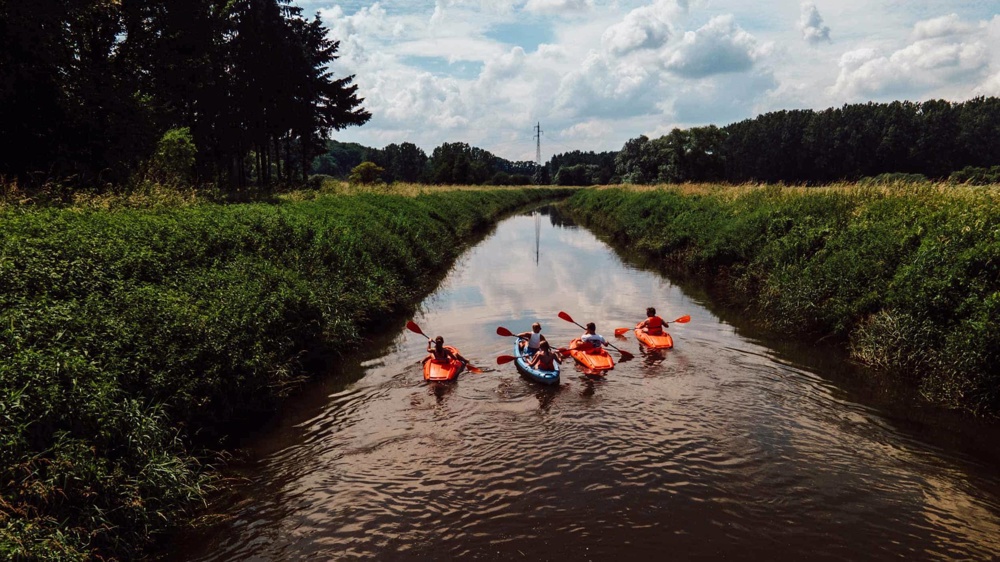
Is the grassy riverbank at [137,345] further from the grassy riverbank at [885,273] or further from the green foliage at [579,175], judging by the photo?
the green foliage at [579,175]

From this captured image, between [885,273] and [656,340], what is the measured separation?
193 inches

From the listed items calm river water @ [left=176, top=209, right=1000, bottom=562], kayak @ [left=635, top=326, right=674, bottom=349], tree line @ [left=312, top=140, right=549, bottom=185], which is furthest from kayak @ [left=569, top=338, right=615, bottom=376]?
tree line @ [left=312, top=140, right=549, bottom=185]

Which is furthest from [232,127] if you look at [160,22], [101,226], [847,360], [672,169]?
[672,169]

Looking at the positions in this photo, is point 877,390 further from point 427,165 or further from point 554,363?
point 427,165

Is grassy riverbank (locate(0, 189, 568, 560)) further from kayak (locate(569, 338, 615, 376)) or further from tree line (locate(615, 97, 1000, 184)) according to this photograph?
tree line (locate(615, 97, 1000, 184))

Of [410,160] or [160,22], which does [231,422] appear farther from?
[410,160]

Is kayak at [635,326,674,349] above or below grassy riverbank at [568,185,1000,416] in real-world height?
below

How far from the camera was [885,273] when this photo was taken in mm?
11055

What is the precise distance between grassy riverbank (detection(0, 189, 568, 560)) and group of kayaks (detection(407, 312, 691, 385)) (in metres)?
2.52

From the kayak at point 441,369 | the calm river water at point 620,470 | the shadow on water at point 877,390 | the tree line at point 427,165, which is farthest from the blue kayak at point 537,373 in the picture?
the tree line at point 427,165

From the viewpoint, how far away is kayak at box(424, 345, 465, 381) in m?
9.91

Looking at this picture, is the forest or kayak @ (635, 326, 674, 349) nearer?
kayak @ (635, 326, 674, 349)

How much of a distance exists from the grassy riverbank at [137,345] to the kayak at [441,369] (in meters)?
2.29

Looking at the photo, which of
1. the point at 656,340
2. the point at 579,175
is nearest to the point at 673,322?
the point at 656,340
